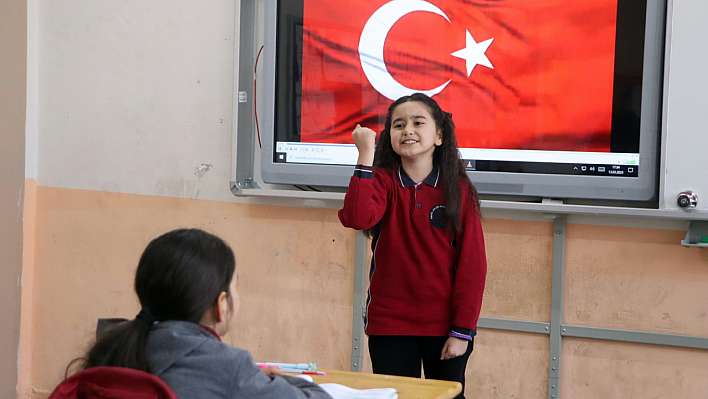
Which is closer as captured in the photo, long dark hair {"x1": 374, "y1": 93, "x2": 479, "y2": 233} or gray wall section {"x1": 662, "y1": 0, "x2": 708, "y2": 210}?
long dark hair {"x1": 374, "y1": 93, "x2": 479, "y2": 233}

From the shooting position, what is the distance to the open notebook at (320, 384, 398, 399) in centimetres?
190

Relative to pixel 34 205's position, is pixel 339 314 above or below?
below

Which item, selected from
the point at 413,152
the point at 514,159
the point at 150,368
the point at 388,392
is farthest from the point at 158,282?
the point at 514,159

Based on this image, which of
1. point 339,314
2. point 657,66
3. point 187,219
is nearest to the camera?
point 657,66

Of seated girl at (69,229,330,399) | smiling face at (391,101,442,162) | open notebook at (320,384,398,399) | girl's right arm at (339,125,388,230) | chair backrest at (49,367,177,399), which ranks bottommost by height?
open notebook at (320,384,398,399)

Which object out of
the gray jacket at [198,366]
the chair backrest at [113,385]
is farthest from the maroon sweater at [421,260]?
the chair backrest at [113,385]

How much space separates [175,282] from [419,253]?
110 centimetres

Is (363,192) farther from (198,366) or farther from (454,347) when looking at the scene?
(198,366)

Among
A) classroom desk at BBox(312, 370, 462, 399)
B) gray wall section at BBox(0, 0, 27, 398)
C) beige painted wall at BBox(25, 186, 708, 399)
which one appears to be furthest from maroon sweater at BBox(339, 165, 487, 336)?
gray wall section at BBox(0, 0, 27, 398)

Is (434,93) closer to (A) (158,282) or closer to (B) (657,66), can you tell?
(B) (657,66)

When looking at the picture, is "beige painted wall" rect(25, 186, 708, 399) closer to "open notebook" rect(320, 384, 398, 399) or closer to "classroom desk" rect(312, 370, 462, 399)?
"classroom desk" rect(312, 370, 462, 399)

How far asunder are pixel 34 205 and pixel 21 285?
0.36 metres

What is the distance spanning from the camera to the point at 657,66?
3074 millimetres

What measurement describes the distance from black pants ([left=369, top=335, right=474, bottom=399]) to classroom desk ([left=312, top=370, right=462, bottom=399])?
19.1 inches
